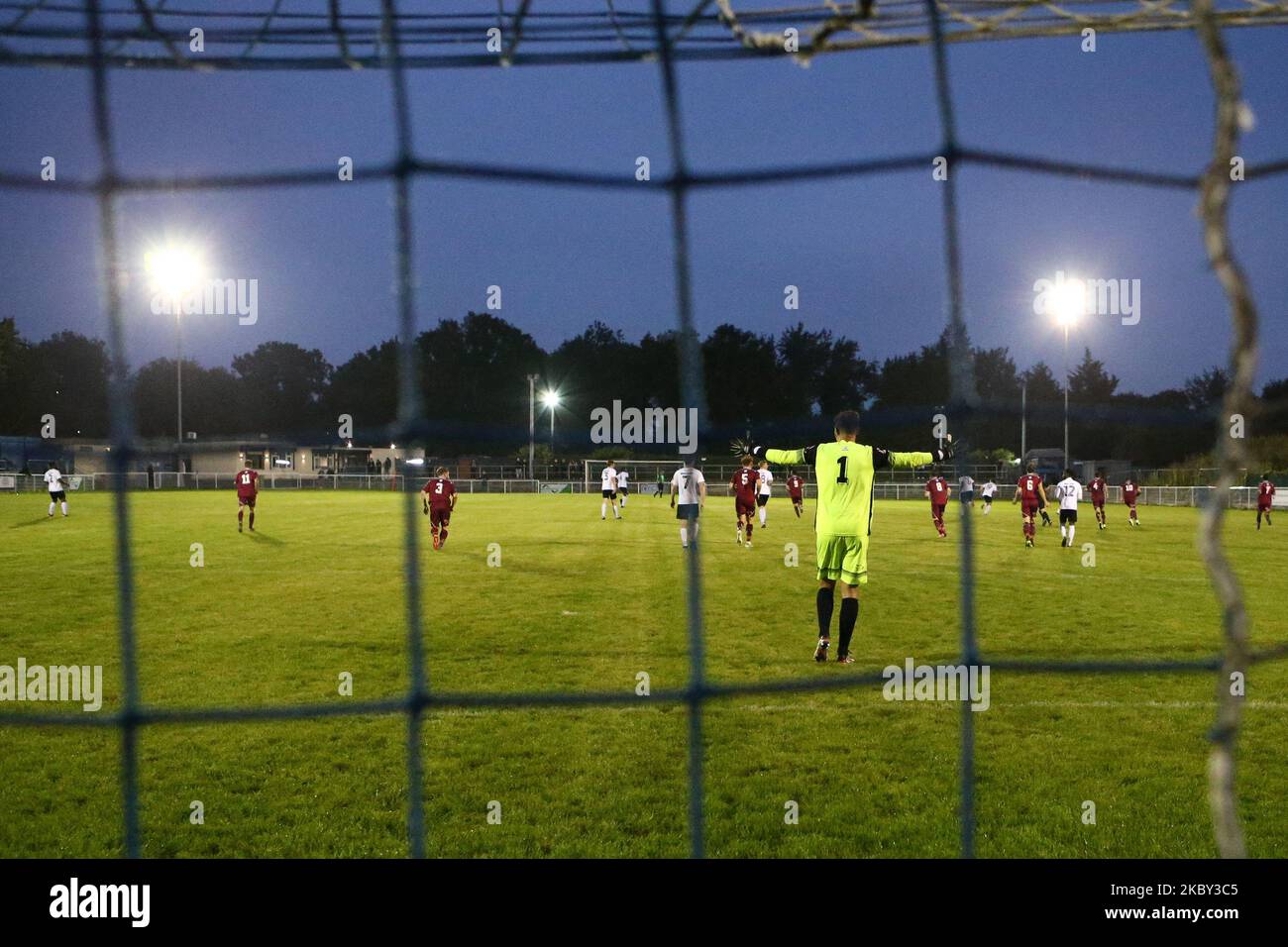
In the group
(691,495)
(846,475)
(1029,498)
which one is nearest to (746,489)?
(1029,498)

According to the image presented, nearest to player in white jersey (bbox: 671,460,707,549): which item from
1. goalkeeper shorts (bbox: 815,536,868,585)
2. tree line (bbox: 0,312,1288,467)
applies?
goalkeeper shorts (bbox: 815,536,868,585)

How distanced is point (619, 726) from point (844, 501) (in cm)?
231

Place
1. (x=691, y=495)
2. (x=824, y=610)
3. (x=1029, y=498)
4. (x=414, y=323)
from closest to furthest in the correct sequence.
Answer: (x=414, y=323) < (x=691, y=495) < (x=824, y=610) < (x=1029, y=498)

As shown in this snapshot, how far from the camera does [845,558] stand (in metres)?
6.55

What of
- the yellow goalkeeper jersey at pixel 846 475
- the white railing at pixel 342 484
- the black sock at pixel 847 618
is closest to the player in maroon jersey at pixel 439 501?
the yellow goalkeeper jersey at pixel 846 475

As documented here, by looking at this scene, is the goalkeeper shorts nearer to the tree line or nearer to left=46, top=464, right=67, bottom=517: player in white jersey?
left=46, top=464, right=67, bottom=517: player in white jersey

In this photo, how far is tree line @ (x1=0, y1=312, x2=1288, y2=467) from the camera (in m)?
38.8

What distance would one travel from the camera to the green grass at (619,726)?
12.2ft

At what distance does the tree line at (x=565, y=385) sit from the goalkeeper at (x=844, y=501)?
2333 cm

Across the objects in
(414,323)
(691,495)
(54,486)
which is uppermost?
(414,323)

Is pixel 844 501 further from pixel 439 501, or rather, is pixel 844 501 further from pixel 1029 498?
pixel 1029 498

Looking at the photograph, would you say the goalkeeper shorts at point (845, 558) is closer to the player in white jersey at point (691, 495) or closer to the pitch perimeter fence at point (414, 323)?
the player in white jersey at point (691, 495)
